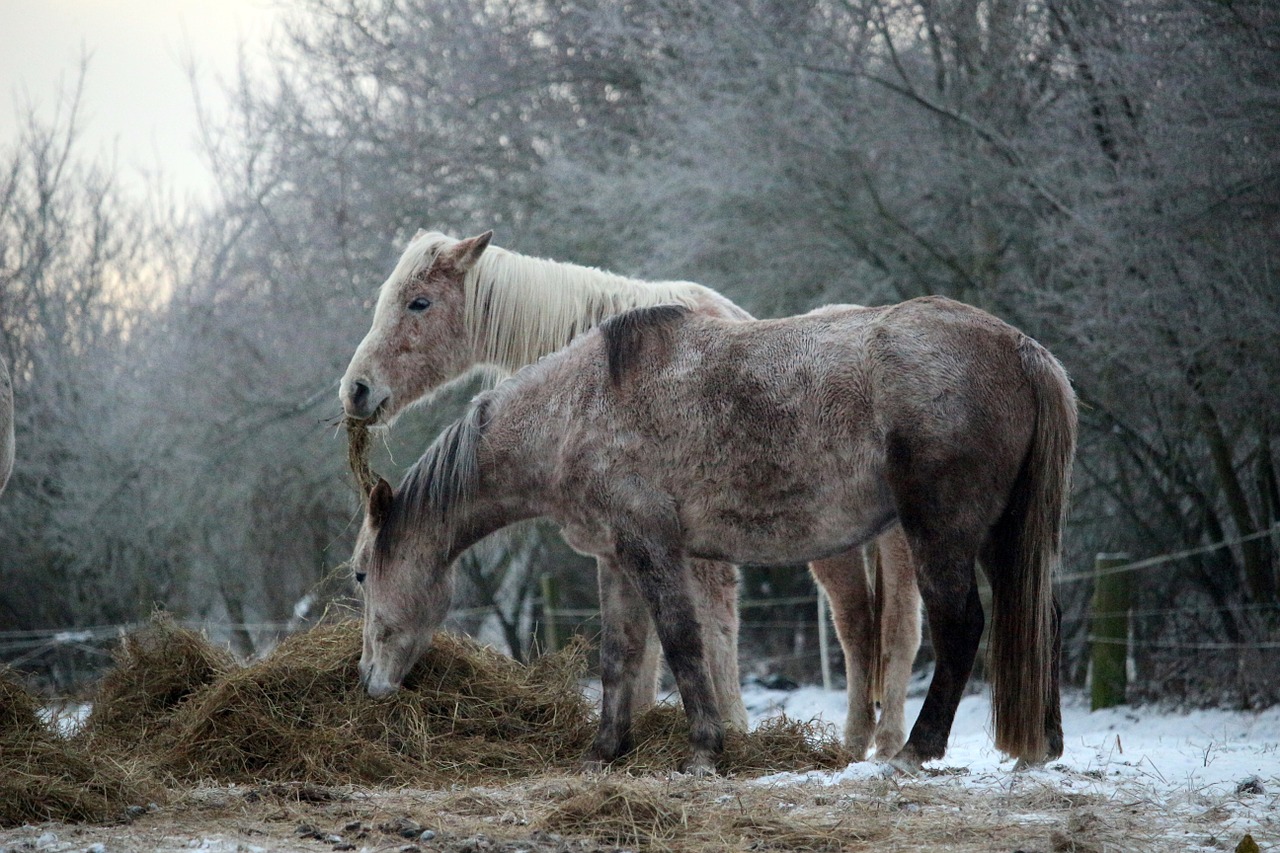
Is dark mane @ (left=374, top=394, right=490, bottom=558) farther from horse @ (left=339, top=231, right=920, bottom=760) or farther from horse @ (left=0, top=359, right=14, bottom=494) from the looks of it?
horse @ (left=0, top=359, right=14, bottom=494)

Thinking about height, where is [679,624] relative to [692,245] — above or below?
below

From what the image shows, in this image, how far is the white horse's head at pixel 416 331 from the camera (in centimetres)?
582

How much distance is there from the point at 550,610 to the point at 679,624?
7.80 m

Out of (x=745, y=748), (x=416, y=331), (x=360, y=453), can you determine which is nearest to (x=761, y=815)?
(x=745, y=748)

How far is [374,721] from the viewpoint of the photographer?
5.10 metres

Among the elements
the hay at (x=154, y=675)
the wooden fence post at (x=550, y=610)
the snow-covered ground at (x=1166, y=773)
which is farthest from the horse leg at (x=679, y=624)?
the wooden fence post at (x=550, y=610)

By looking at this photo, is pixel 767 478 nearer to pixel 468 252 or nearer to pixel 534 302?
pixel 534 302

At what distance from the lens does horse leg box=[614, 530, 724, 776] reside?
461 centimetres

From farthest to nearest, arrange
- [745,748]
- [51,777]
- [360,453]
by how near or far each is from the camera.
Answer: [360,453]
[745,748]
[51,777]

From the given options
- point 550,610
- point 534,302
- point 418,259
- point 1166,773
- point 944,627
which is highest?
point 418,259

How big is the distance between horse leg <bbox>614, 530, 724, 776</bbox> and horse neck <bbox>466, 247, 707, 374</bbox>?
4.98ft

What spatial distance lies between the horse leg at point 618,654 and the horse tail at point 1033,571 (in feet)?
4.53

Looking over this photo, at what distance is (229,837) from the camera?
142 inches

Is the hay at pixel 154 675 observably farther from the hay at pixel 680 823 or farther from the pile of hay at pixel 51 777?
the hay at pixel 680 823
